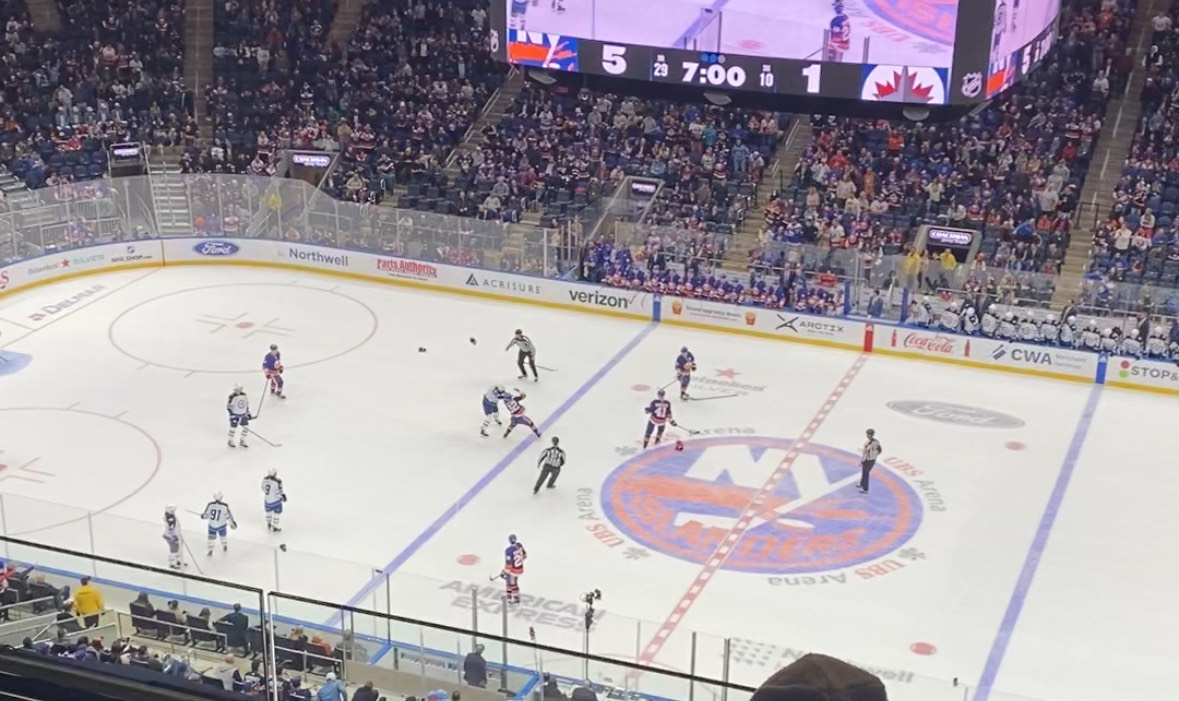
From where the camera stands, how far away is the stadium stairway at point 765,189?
29.2 metres

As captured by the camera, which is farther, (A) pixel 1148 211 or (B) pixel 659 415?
(A) pixel 1148 211

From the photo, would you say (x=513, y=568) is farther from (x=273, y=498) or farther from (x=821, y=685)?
(x=821, y=685)

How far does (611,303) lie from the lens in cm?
2870

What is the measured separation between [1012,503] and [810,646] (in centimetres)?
522

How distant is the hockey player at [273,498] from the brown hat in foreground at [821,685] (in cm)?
1669

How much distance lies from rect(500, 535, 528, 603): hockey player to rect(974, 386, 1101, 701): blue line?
5.37 metres

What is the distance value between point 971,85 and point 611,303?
31.7 ft

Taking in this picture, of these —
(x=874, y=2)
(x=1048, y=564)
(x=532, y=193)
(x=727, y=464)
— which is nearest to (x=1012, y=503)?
(x=1048, y=564)

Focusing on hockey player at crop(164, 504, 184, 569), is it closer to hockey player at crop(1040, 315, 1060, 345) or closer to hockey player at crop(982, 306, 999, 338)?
hockey player at crop(982, 306, 999, 338)

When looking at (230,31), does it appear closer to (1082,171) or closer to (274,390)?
(274,390)

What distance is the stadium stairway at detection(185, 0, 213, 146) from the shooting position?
1401 inches

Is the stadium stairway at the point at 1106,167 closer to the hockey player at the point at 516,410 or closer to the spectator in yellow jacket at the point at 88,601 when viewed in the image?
the hockey player at the point at 516,410

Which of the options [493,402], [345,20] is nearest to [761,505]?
[493,402]

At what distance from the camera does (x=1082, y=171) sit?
96.5ft
